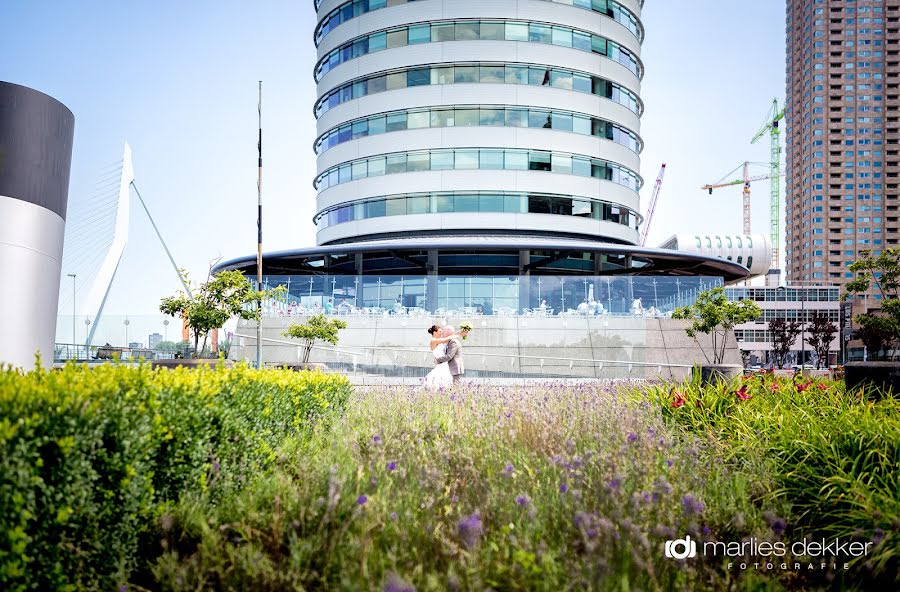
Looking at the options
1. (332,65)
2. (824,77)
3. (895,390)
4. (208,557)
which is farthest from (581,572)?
(824,77)

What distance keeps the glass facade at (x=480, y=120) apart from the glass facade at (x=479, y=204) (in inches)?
191

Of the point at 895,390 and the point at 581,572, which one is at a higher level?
the point at 895,390

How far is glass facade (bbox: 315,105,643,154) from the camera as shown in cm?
4647

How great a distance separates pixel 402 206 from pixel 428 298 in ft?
45.8

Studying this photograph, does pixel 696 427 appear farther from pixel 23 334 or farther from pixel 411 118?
pixel 411 118

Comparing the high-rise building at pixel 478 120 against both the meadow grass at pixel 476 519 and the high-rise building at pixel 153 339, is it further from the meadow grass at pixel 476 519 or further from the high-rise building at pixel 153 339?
the meadow grass at pixel 476 519

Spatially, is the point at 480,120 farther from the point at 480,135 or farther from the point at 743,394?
the point at 743,394

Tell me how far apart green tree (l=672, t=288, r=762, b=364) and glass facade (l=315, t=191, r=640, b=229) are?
14.8m

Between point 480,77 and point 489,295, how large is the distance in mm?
19500

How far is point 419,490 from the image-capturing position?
509 cm

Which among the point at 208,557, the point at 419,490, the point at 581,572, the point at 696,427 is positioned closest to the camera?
the point at 581,572

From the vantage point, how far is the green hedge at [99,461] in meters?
3.43

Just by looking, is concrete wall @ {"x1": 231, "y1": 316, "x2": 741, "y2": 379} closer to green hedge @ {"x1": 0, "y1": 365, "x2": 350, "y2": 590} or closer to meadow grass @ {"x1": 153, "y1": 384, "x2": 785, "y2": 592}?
meadow grass @ {"x1": 153, "y1": 384, "x2": 785, "y2": 592}

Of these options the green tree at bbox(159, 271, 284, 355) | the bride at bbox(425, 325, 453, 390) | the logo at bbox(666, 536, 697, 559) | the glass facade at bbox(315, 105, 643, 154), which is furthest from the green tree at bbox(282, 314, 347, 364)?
the logo at bbox(666, 536, 697, 559)
